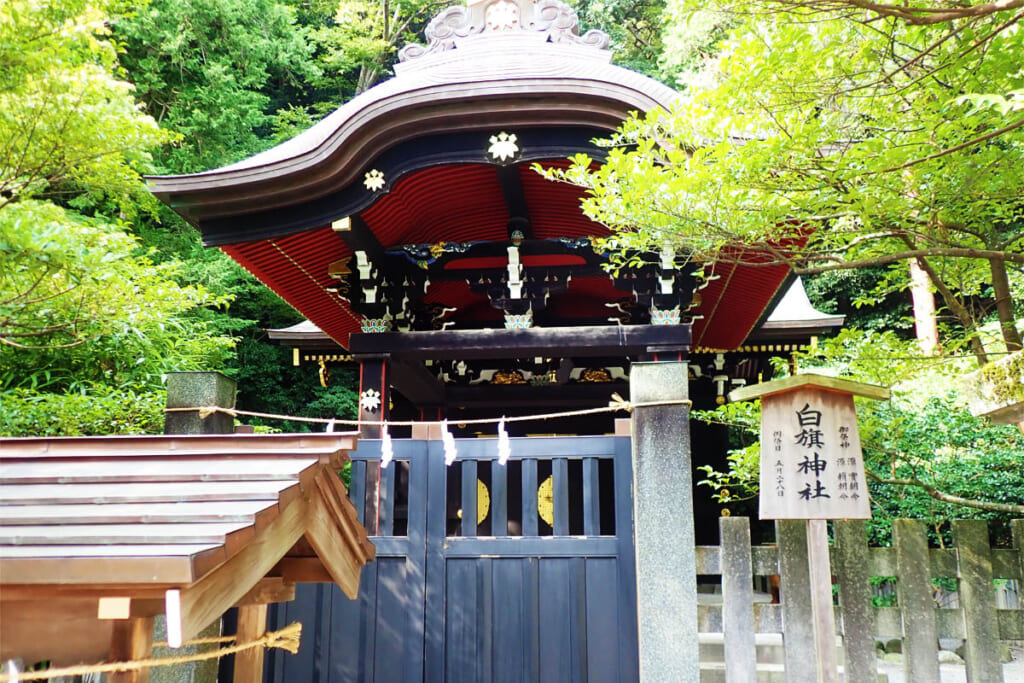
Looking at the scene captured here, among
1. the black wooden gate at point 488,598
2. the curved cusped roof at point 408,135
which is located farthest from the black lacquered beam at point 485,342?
the black wooden gate at point 488,598

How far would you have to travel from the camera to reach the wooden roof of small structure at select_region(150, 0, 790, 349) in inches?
205

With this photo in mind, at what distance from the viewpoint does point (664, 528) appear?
3.56 m

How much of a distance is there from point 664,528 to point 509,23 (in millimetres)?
5569

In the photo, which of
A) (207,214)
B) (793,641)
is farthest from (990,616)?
(207,214)

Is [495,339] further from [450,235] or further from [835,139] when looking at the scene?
[835,139]

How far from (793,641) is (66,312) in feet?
19.8

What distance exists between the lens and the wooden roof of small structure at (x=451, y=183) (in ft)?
17.1

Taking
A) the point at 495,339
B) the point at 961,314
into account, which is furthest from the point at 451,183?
the point at 961,314

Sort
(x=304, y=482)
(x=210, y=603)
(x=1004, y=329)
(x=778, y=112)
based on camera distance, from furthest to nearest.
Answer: (x=1004, y=329) → (x=778, y=112) → (x=304, y=482) → (x=210, y=603)

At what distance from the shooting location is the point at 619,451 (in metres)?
3.86

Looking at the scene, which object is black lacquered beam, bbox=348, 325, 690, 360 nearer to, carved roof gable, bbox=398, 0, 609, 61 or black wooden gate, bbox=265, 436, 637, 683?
black wooden gate, bbox=265, 436, 637, 683

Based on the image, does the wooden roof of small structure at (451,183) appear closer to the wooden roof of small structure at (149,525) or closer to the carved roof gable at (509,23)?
the carved roof gable at (509,23)

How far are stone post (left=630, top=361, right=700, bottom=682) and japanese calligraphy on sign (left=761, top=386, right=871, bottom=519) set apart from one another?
0.42 metres

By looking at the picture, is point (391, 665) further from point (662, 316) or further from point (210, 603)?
point (662, 316)
